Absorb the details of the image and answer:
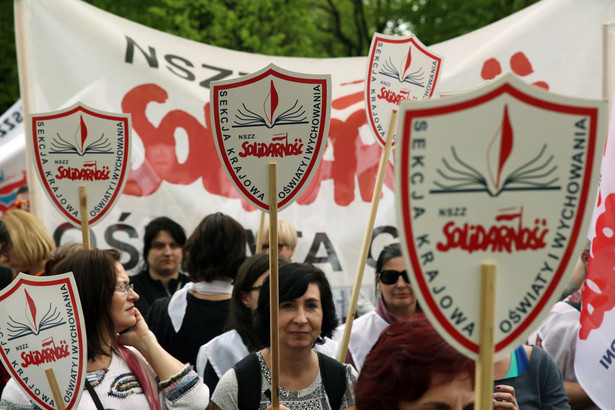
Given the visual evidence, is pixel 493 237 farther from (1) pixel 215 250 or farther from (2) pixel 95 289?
(1) pixel 215 250

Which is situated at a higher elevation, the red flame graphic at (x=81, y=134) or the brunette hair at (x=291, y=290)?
the red flame graphic at (x=81, y=134)

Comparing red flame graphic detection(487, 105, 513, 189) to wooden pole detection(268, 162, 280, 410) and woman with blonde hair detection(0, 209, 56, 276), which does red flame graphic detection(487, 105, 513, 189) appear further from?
woman with blonde hair detection(0, 209, 56, 276)

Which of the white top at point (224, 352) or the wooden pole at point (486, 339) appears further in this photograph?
the white top at point (224, 352)

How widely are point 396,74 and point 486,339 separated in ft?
8.96

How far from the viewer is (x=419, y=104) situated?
186 cm

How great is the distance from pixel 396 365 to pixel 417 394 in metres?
0.08

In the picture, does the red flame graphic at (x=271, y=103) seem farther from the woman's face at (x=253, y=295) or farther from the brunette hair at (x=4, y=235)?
the brunette hair at (x=4, y=235)

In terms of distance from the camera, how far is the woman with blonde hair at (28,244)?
486 centimetres

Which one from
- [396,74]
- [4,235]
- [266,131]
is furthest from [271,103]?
[4,235]

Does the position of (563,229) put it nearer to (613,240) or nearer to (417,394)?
(417,394)

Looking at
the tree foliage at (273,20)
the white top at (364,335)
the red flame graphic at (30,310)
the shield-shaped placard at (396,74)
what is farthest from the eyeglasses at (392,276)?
the tree foliage at (273,20)

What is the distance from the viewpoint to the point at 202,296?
4398 mm

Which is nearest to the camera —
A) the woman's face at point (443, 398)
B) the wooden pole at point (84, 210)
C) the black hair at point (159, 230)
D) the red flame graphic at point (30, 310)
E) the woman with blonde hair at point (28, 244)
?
the woman's face at point (443, 398)

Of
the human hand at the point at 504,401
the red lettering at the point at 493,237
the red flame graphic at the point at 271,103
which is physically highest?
the red flame graphic at the point at 271,103
